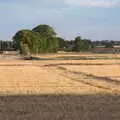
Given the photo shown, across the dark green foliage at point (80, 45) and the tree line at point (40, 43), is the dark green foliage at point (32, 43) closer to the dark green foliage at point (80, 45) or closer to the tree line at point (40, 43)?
the tree line at point (40, 43)

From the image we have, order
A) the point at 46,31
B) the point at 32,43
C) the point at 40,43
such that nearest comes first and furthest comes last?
the point at 32,43 < the point at 40,43 < the point at 46,31

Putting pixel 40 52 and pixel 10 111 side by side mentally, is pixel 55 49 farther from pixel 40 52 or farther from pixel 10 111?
pixel 10 111

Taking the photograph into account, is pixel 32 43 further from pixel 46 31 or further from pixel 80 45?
pixel 80 45

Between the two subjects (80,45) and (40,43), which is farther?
(80,45)

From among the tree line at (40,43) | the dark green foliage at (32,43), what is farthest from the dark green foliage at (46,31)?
the dark green foliage at (32,43)

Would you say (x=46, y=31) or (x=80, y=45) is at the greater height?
(x=46, y=31)

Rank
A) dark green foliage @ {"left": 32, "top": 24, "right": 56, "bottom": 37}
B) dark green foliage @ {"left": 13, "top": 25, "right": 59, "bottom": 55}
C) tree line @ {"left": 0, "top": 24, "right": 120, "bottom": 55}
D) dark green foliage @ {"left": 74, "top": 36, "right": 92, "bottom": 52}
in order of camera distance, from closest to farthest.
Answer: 1. dark green foliage @ {"left": 13, "top": 25, "right": 59, "bottom": 55}
2. tree line @ {"left": 0, "top": 24, "right": 120, "bottom": 55}
3. dark green foliage @ {"left": 74, "top": 36, "right": 92, "bottom": 52}
4. dark green foliage @ {"left": 32, "top": 24, "right": 56, "bottom": 37}

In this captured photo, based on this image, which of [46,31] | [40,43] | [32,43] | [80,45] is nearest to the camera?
[32,43]

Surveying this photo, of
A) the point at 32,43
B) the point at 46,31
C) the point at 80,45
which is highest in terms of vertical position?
the point at 46,31

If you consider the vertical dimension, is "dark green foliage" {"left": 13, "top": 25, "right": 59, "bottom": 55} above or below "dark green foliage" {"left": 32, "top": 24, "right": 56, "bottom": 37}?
below

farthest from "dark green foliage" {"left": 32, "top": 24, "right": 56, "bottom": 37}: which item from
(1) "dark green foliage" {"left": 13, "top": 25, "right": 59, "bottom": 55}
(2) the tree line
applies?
(1) "dark green foliage" {"left": 13, "top": 25, "right": 59, "bottom": 55}

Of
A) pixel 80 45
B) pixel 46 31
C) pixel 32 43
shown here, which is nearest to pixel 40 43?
pixel 32 43

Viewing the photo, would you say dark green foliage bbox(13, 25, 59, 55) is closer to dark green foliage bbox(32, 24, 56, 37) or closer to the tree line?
the tree line

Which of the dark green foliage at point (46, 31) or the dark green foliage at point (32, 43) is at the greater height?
the dark green foliage at point (46, 31)
